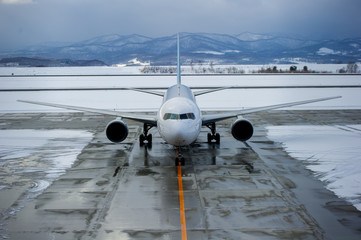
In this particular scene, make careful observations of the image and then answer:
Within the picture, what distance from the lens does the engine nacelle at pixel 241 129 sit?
15.4 meters

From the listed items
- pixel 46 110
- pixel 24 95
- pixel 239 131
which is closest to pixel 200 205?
pixel 239 131

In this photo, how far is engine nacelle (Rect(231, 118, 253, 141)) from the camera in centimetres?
1540

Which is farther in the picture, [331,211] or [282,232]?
[331,211]

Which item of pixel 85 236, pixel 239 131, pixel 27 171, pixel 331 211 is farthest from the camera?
pixel 239 131

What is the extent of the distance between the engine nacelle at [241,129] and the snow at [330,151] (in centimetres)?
221

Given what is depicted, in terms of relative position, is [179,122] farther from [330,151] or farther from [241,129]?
[330,151]

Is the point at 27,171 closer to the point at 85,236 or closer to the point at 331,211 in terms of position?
the point at 85,236

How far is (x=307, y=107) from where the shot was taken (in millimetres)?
30047

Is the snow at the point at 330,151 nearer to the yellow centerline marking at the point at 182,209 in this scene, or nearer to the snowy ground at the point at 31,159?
the yellow centerline marking at the point at 182,209

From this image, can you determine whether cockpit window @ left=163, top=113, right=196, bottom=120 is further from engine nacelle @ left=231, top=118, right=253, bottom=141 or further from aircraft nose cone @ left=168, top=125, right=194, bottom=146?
engine nacelle @ left=231, top=118, right=253, bottom=141

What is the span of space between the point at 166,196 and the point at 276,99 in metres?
27.0

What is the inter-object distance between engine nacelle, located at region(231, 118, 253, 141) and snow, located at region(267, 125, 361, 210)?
7.26 ft

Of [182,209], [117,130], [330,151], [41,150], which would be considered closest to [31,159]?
[41,150]

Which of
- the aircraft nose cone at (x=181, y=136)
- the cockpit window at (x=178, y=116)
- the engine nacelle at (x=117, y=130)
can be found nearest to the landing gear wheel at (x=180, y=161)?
the aircraft nose cone at (x=181, y=136)
